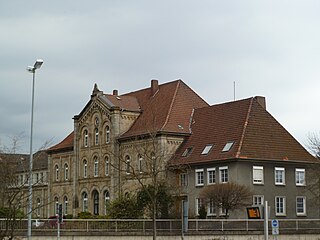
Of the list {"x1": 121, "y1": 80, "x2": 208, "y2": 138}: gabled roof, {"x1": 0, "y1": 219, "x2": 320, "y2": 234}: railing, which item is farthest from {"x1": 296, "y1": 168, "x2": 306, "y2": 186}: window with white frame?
{"x1": 121, "y1": 80, "x2": 208, "y2": 138}: gabled roof

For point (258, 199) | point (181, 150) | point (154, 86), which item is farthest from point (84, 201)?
point (258, 199)

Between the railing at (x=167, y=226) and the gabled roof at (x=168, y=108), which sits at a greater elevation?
the gabled roof at (x=168, y=108)

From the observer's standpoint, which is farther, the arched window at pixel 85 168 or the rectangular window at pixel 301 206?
the arched window at pixel 85 168

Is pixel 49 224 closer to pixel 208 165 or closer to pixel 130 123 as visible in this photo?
pixel 208 165

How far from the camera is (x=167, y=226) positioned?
4872 cm

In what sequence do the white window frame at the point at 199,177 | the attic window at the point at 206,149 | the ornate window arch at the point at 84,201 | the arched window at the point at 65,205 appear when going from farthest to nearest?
the arched window at the point at 65,205
the ornate window arch at the point at 84,201
the white window frame at the point at 199,177
the attic window at the point at 206,149

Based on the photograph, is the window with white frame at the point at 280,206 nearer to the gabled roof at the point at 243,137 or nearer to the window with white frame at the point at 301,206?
the window with white frame at the point at 301,206

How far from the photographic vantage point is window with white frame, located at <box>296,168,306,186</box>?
6234 centimetres

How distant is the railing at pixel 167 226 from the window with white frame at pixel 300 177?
7.45 meters

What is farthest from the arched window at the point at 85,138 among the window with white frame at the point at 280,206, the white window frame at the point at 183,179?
the window with white frame at the point at 280,206

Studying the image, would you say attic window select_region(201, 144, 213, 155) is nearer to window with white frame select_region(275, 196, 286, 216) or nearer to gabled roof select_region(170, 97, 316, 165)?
gabled roof select_region(170, 97, 316, 165)

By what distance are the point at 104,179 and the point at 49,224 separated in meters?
28.5

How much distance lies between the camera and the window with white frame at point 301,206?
203 feet

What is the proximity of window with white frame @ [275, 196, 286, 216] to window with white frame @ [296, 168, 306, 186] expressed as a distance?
2433 millimetres
